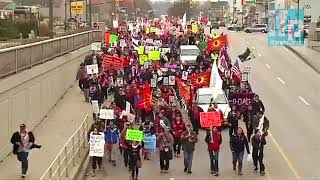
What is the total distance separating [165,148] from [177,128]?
1651 mm

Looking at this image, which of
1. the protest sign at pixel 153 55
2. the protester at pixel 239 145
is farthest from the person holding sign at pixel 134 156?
the protest sign at pixel 153 55

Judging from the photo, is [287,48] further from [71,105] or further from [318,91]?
[71,105]

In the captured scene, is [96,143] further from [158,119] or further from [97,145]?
[158,119]

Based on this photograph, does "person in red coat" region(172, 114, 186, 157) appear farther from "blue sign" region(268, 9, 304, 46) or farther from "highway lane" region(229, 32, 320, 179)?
"blue sign" region(268, 9, 304, 46)

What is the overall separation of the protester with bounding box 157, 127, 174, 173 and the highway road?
26cm

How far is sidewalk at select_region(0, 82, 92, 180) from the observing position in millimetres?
17106

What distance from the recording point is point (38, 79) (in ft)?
82.1

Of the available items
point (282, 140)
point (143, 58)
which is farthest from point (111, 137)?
point (143, 58)

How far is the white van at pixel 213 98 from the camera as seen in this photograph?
24105 millimetres

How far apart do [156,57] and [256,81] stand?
8.41 meters

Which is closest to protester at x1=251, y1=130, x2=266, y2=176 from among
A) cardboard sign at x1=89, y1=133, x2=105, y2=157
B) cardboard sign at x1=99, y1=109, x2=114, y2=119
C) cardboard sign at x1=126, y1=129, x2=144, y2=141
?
cardboard sign at x1=126, y1=129, x2=144, y2=141

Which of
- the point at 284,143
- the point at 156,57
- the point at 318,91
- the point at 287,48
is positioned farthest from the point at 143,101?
the point at 287,48

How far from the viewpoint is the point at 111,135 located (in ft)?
60.7

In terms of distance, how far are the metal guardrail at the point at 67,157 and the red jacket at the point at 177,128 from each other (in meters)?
2.93
